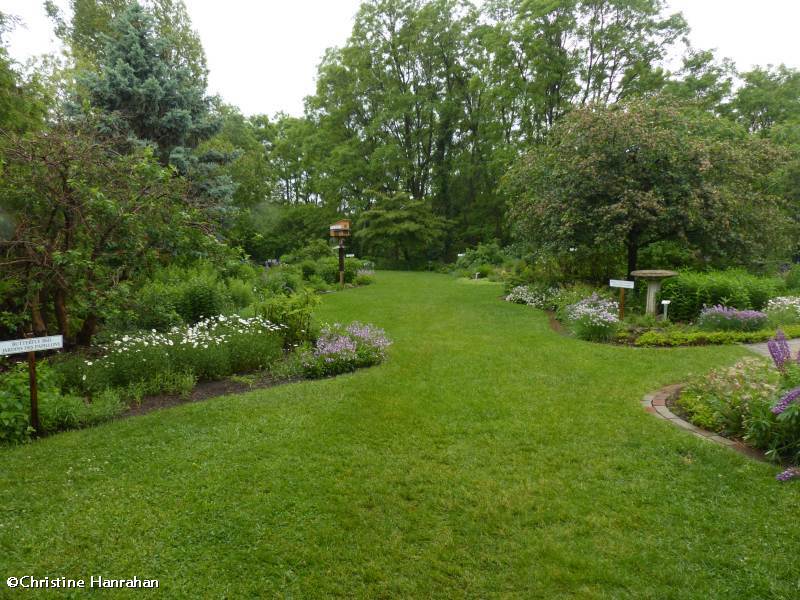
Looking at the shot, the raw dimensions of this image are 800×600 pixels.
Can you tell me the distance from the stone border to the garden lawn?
181 mm

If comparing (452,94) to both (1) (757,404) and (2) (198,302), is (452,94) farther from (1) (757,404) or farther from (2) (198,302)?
(1) (757,404)

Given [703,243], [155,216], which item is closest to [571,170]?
[703,243]

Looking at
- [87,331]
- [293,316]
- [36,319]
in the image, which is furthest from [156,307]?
[293,316]

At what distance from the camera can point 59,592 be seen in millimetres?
2344

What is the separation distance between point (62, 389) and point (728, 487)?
604 centimetres

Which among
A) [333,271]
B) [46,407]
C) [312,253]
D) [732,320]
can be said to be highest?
[312,253]

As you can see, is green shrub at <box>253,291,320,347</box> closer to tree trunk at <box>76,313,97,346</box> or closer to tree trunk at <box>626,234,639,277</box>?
tree trunk at <box>76,313,97,346</box>

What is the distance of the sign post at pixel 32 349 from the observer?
3719 mm

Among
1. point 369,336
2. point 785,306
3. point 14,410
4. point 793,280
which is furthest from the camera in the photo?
point 793,280

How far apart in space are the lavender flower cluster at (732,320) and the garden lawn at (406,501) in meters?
3.95

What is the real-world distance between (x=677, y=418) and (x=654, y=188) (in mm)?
6255

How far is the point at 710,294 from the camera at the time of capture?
28.5 ft

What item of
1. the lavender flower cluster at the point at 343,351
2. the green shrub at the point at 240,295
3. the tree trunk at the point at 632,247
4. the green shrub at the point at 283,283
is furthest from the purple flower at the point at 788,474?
the green shrub at the point at 283,283

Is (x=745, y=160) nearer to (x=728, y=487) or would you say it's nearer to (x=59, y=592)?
(x=728, y=487)
